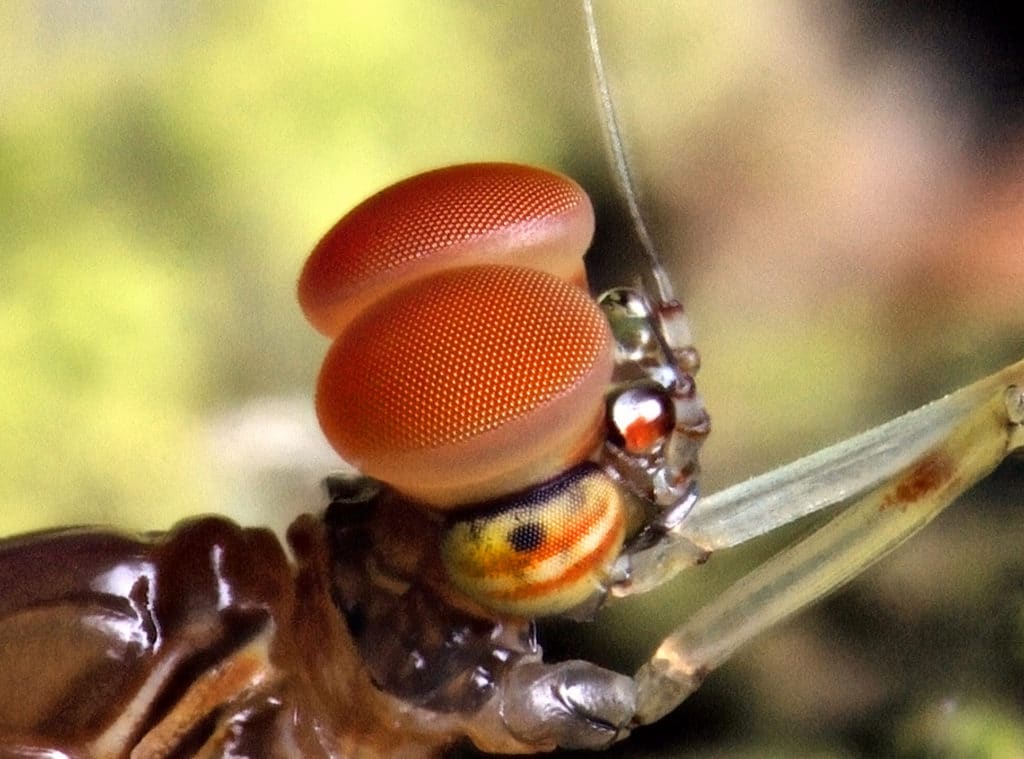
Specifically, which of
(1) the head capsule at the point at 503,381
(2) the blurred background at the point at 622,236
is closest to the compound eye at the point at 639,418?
(1) the head capsule at the point at 503,381

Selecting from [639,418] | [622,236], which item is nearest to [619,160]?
[622,236]

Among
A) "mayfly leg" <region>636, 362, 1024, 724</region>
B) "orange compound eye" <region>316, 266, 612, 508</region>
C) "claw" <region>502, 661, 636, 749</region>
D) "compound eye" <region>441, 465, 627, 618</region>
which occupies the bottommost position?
"claw" <region>502, 661, 636, 749</region>

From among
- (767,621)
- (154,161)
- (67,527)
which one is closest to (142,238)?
(154,161)

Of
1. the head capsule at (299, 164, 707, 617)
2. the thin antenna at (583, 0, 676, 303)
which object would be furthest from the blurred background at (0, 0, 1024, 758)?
the head capsule at (299, 164, 707, 617)

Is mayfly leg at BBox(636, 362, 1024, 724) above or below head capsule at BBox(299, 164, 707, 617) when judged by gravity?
below

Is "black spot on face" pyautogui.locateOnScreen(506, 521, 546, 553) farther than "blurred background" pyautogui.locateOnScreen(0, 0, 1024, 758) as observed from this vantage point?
No

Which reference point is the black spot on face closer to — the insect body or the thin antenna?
the insect body
